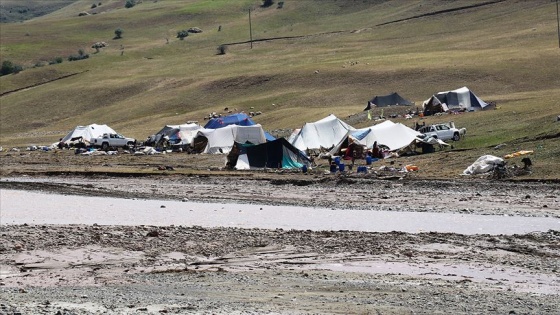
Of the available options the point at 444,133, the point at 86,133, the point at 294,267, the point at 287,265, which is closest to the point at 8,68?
the point at 86,133

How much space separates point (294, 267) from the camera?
19.8m

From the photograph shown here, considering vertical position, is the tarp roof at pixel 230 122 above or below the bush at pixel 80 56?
below

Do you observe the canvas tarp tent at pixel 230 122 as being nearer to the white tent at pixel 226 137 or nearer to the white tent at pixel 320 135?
the white tent at pixel 226 137

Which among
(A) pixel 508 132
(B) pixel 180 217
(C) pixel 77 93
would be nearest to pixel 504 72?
(A) pixel 508 132

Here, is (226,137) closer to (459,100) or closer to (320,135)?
(320,135)

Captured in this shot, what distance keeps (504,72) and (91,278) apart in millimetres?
58431

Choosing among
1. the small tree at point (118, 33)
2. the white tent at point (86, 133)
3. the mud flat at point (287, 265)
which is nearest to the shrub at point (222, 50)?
the small tree at point (118, 33)

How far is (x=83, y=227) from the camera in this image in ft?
84.2

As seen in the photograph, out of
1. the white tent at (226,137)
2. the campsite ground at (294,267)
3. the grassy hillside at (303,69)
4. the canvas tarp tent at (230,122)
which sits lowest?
the campsite ground at (294,267)

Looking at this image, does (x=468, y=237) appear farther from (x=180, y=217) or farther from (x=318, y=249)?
(x=180, y=217)

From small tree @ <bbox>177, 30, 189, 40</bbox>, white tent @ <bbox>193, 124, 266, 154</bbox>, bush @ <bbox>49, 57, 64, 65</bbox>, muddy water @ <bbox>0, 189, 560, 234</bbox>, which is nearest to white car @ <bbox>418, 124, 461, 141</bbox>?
white tent @ <bbox>193, 124, 266, 154</bbox>

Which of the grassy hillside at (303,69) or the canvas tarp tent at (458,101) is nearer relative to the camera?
the canvas tarp tent at (458,101)

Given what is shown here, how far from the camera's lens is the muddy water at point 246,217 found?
25.9m

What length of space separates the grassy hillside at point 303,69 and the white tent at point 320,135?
6241 millimetres
